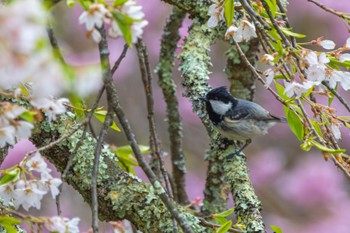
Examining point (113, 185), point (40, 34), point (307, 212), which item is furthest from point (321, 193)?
point (40, 34)

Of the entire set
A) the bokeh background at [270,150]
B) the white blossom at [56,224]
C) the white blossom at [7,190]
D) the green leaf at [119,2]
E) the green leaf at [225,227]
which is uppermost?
the bokeh background at [270,150]

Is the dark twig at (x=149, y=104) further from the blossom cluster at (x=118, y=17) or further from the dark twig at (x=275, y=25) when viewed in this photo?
the blossom cluster at (x=118, y=17)

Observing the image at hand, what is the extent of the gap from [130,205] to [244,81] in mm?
846

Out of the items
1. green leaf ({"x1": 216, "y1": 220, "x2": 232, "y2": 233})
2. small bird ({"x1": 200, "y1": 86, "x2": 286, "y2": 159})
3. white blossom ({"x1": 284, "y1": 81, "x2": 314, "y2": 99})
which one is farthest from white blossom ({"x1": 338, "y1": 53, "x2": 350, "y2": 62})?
small bird ({"x1": 200, "y1": 86, "x2": 286, "y2": 159})

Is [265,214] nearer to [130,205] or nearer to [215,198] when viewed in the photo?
[215,198]

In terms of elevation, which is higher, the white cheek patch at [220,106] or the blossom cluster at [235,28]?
the white cheek patch at [220,106]

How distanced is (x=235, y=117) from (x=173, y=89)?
252 mm

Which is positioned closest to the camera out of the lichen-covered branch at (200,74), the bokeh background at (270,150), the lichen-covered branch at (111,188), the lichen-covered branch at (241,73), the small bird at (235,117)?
the lichen-covered branch at (111,188)

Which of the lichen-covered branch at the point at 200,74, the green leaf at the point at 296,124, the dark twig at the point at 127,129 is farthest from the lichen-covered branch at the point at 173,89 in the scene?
the dark twig at the point at 127,129

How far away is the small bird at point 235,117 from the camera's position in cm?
203

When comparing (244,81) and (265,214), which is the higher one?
(265,214)

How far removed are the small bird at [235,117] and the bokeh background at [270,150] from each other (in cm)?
160

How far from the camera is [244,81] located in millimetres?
2373

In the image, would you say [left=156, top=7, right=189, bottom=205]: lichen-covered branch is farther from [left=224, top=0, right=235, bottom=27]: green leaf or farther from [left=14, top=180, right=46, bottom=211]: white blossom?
[left=14, top=180, right=46, bottom=211]: white blossom
